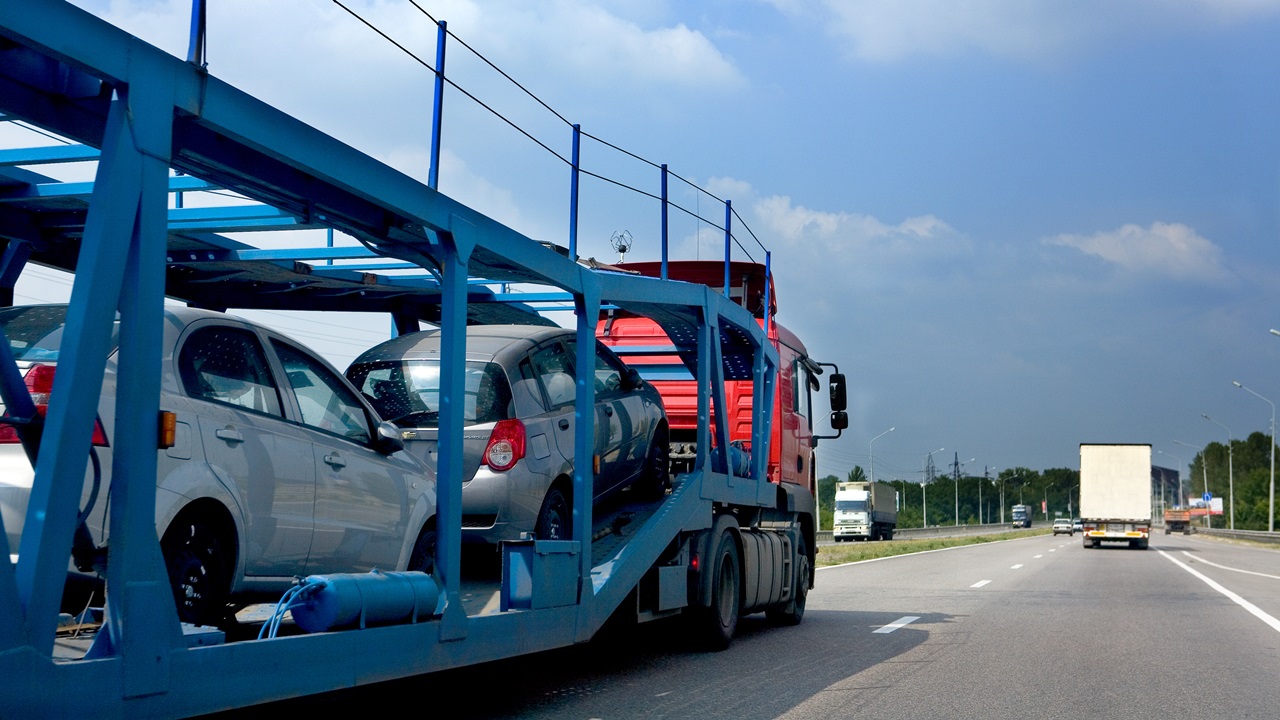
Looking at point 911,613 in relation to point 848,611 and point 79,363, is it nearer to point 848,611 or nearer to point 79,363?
point 848,611

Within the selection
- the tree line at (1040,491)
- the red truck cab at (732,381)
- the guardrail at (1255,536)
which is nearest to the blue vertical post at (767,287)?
the red truck cab at (732,381)

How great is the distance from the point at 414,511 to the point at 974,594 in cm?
1373

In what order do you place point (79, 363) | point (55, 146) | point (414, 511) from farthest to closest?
point (414, 511) < point (55, 146) < point (79, 363)

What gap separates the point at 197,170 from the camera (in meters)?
4.61

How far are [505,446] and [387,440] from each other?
1.25 metres

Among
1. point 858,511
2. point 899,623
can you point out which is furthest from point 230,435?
point 858,511

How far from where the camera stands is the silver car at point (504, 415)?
24.1 ft

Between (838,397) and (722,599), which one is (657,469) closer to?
(722,599)

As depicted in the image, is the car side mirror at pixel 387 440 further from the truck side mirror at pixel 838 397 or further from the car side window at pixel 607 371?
the truck side mirror at pixel 838 397

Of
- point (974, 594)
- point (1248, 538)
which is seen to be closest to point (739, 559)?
point (974, 594)

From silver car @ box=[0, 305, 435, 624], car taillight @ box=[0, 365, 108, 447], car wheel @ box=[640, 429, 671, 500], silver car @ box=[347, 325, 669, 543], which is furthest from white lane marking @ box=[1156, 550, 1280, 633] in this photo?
car taillight @ box=[0, 365, 108, 447]

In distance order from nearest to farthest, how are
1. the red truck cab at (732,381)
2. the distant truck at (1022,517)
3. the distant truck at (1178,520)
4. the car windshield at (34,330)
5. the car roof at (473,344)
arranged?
the car windshield at (34,330), the car roof at (473,344), the red truck cab at (732,381), the distant truck at (1178,520), the distant truck at (1022,517)

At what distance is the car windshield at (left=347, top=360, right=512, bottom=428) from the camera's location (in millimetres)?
7645

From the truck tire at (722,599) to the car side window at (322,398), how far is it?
13.7 ft
